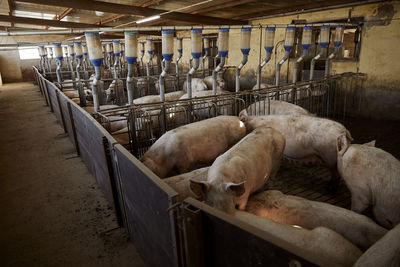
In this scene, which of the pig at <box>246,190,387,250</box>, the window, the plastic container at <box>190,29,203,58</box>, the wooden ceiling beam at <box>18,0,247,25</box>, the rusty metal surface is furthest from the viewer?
the window

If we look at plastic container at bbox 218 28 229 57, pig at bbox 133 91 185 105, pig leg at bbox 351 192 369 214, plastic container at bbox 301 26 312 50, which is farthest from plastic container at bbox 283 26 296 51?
pig leg at bbox 351 192 369 214

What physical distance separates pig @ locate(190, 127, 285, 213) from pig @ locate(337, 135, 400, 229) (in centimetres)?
95

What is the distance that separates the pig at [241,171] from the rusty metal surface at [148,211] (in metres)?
0.53

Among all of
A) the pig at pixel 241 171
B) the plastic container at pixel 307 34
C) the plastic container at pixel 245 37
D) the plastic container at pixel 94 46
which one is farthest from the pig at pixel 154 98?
the pig at pixel 241 171

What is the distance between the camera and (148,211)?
2.06 meters

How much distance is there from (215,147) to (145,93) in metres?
6.72

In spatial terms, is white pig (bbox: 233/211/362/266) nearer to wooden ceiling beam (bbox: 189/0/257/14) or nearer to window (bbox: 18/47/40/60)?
wooden ceiling beam (bbox: 189/0/257/14)

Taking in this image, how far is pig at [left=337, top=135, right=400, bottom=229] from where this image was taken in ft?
9.34

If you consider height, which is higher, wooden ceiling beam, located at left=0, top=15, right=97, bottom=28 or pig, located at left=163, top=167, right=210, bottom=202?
wooden ceiling beam, located at left=0, top=15, right=97, bottom=28

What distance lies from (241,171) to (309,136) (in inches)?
73.2

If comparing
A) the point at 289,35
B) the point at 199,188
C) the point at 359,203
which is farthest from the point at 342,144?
the point at 289,35

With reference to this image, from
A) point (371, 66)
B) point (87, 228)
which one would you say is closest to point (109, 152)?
point (87, 228)

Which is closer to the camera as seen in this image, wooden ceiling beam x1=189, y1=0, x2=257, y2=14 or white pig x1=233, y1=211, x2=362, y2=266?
white pig x1=233, y1=211, x2=362, y2=266

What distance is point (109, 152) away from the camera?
2.82 meters
